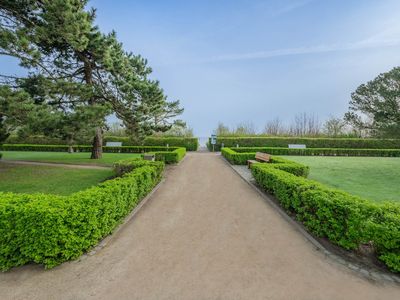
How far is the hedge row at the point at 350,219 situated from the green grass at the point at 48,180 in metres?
7.81

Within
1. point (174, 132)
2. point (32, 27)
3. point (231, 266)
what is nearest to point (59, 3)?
point (32, 27)

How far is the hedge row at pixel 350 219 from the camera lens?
3.45 meters

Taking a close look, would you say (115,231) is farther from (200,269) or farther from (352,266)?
(352,266)

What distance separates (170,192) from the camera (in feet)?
27.6

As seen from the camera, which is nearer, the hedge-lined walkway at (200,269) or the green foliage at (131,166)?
the hedge-lined walkway at (200,269)

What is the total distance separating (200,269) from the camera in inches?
138

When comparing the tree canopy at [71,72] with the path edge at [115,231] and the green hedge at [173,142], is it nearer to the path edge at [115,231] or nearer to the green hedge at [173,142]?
the path edge at [115,231]

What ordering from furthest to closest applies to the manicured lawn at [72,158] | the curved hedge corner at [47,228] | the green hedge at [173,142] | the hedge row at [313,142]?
1. the green hedge at [173,142]
2. the hedge row at [313,142]
3. the manicured lawn at [72,158]
4. the curved hedge corner at [47,228]

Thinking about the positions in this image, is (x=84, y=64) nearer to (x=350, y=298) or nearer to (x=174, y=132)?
(x=350, y=298)

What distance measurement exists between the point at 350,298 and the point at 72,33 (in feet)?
36.9

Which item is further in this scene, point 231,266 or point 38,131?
point 38,131

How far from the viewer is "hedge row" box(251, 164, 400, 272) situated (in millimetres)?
3447

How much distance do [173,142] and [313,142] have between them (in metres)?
18.8

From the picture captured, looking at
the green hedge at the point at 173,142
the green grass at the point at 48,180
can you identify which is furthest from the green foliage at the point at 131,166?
the green hedge at the point at 173,142
